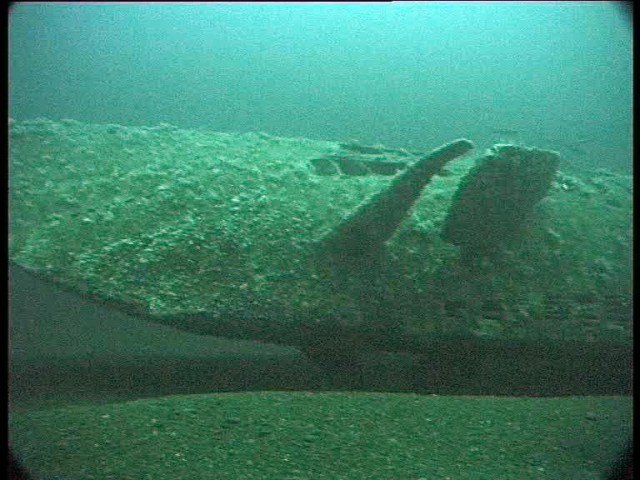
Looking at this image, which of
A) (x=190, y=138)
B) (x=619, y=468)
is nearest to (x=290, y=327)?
(x=619, y=468)

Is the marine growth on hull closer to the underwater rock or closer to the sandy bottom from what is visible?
the underwater rock

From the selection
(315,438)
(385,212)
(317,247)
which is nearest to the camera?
(315,438)

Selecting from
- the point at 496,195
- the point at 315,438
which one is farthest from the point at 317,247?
the point at 315,438

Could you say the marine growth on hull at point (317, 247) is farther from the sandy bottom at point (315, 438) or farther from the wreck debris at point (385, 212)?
the sandy bottom at point (315, 438)

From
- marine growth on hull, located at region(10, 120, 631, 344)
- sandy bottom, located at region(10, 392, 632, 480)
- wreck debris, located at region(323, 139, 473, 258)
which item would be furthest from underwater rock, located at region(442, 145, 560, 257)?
sandy bottom, located at region(10, 392, 632, 480)

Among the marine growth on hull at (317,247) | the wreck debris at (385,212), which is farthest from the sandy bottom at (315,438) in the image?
the wreck debris at (385,212)

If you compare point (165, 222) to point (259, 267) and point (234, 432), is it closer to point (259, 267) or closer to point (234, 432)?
point (259, 267)

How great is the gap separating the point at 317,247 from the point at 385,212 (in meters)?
0.83

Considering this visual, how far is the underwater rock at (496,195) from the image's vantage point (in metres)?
5.86

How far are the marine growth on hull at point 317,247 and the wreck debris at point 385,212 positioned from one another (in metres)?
0.02

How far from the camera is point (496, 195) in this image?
6102 mm

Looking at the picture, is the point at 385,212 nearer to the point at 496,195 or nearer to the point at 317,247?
the point at 317,247

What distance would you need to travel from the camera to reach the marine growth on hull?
552 centimetres

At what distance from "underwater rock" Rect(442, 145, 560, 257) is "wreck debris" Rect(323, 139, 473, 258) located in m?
0.44
